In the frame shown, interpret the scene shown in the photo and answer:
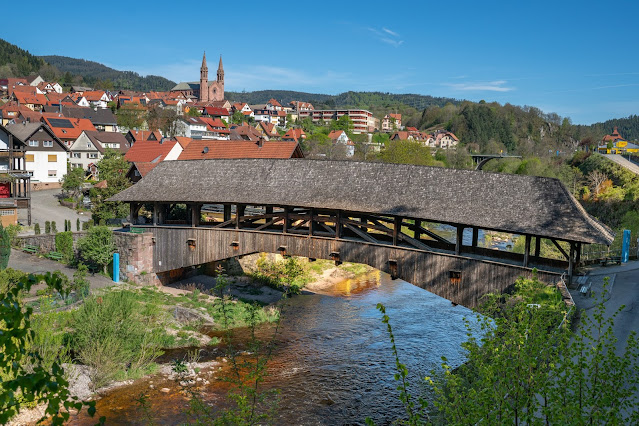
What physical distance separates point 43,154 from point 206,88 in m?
97.4

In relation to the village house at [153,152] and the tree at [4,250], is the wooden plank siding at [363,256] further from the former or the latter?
the village house at [153,152]

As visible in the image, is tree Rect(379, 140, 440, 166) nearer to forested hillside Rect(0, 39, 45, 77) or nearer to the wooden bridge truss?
the wooden bridge truss

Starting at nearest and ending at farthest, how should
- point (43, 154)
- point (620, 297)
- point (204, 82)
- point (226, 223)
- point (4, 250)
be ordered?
point (620, 297)
point (226, 223)
point (4, 250)
point (43, 154)
point (204, 82)

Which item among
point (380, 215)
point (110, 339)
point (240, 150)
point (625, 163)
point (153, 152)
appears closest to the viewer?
point (110, 339)

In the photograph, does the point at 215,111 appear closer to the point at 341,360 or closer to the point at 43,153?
the point at 43,153

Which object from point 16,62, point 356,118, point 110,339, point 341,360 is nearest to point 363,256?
point 341,360

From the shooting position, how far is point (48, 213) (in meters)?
39.8

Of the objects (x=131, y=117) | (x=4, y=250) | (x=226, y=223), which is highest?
(x=131, y=117)

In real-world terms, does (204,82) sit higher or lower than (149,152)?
higher

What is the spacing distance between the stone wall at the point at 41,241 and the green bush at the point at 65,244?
2.73 ft

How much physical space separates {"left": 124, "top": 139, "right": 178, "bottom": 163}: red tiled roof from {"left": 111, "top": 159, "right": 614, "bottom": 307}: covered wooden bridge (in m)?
20.8

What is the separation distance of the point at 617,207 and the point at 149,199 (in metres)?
33.0

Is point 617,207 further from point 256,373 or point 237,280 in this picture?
point 256,373

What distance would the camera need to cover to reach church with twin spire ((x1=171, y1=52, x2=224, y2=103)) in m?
142
